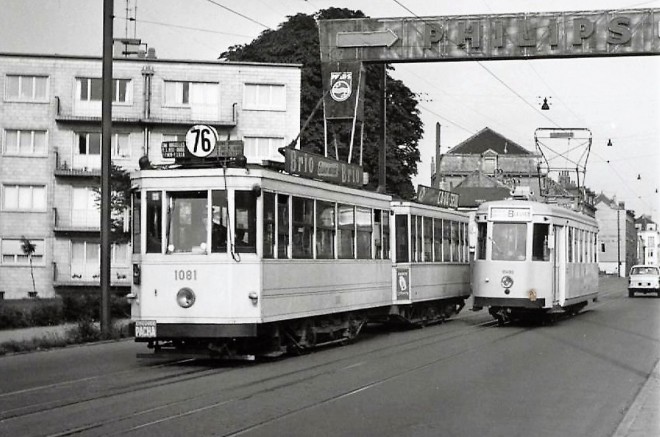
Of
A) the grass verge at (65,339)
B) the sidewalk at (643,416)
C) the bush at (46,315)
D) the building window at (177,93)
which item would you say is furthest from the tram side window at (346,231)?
the building window at (177,93)

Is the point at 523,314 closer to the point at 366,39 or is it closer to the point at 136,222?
the point at 366,39

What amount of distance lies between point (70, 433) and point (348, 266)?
388 inches

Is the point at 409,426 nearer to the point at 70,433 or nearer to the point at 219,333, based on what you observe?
the point at 70,433

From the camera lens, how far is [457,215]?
27016 mm

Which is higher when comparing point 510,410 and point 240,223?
point 240,223

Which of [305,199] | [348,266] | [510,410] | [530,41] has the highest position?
[530,41]

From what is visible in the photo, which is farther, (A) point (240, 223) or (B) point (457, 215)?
(B) point (457, 215)

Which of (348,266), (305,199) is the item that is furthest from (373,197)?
(305,199)

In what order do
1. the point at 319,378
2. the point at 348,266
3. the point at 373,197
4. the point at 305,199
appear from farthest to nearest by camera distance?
the point at 373,197, the point at 348,266, the point at 305,199, the point at 319,378

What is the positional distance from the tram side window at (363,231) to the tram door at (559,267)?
718 centimetres

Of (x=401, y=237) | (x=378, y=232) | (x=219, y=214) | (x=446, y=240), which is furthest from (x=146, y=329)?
(x=446, y=240)

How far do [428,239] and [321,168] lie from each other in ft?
25.2

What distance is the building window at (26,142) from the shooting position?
49781mm

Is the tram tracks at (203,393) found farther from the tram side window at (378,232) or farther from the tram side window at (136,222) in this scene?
the tram side window at (378,232)
